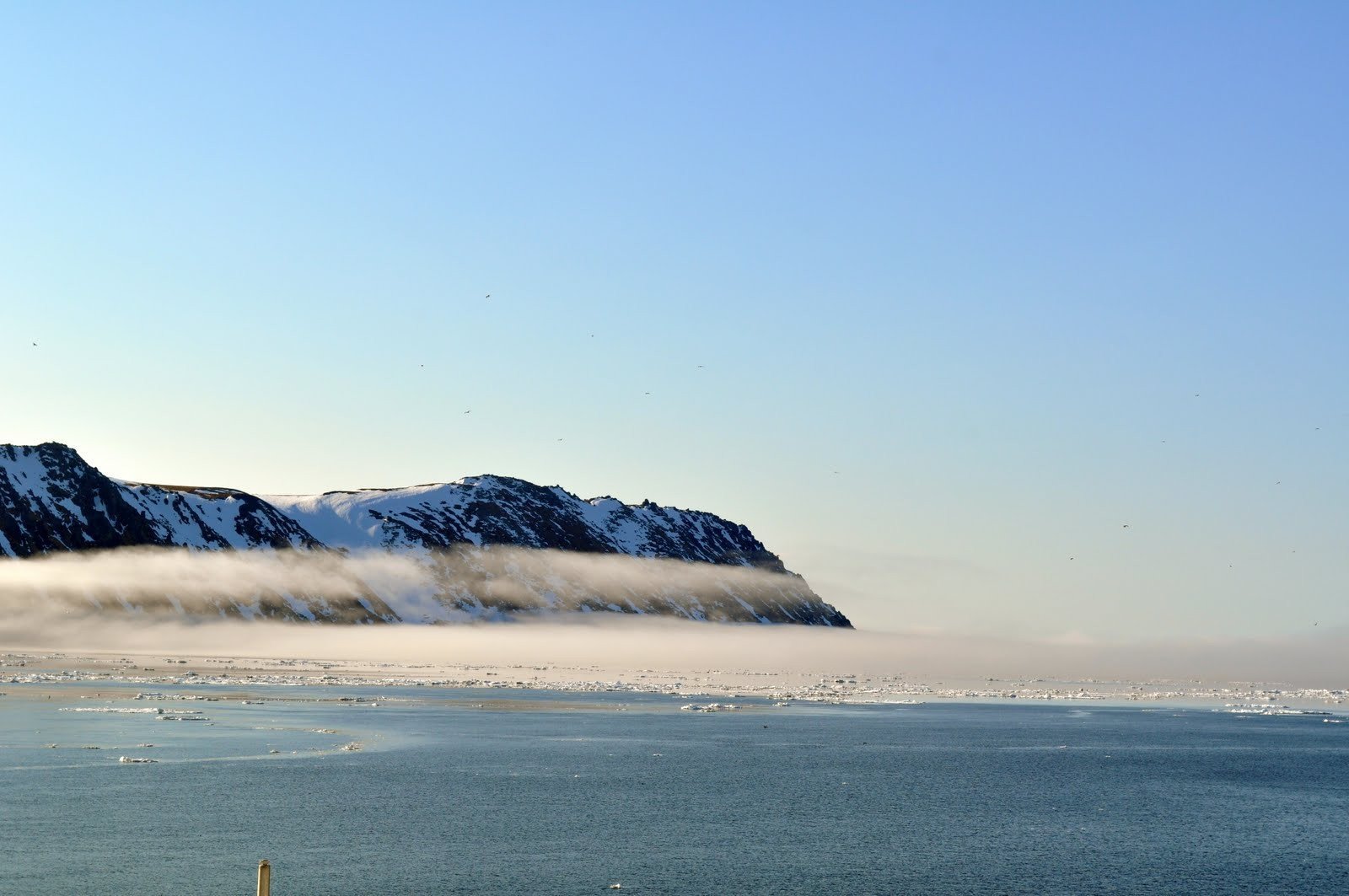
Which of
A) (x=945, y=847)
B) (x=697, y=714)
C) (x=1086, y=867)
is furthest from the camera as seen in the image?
(x=697, y=714)

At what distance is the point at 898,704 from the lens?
12862 centimetres

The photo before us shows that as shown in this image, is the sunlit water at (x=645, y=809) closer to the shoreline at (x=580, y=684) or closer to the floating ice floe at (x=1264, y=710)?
the floating ice floe at (x=1264, y=710)

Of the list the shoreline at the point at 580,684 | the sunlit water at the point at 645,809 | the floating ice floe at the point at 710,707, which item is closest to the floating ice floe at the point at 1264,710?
the shoreline at the point at 580,684

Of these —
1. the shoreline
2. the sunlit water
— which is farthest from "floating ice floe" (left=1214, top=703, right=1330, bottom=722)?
the sunlit water

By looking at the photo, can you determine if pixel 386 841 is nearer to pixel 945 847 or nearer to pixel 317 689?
pixel 945 847

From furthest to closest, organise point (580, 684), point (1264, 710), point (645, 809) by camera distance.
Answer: point (580, 684) → point (1264, 710) → point (645, 809)

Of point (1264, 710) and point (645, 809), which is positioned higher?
point (645, 809)

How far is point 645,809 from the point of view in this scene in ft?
157

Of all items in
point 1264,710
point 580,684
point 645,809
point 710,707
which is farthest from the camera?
point 580,684

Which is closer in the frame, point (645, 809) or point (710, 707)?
point (645, 809)

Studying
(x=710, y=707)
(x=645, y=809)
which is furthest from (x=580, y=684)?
(x=645, y=809)

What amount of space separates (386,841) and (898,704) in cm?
9508

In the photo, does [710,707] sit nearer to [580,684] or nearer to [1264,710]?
[580,684]

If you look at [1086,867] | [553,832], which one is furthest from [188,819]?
[1086,867]
